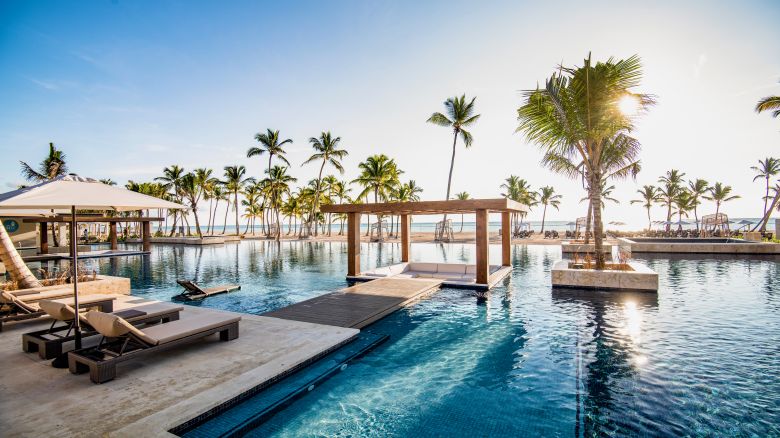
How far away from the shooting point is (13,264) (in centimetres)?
963

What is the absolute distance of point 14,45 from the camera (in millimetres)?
12453

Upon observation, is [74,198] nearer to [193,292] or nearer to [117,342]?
[117,342]

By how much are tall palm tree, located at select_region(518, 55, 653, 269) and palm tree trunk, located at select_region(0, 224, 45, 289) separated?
1691cm

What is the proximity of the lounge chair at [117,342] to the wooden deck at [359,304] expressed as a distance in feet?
9.63

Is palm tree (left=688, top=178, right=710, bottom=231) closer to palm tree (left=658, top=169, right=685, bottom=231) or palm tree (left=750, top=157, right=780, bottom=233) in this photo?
palm tree (left=658, top=169, right=685, bottom=231)

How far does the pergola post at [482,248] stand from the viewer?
13.4 m

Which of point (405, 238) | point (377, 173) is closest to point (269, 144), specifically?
point (377, 173)

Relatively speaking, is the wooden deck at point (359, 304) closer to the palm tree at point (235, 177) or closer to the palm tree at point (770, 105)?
the palm tree at point (770, 105)

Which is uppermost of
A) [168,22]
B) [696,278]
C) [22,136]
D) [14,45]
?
[168,22]

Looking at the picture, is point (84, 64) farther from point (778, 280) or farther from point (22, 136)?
point (778, 280)

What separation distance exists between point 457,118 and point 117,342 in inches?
1144

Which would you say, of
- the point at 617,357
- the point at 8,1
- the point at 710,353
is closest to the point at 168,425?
the point at 617,357

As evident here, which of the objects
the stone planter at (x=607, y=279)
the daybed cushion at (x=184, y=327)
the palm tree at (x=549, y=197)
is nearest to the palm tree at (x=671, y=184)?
the palm tree at (x=549, y=197)

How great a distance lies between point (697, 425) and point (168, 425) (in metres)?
6.40
